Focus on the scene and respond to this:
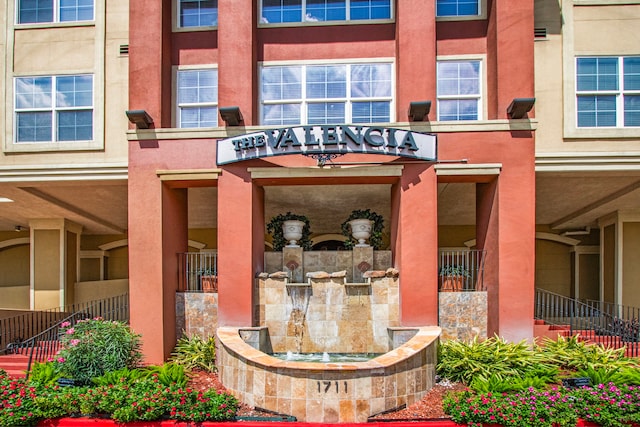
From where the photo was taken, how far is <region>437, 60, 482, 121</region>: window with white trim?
12.3 metres

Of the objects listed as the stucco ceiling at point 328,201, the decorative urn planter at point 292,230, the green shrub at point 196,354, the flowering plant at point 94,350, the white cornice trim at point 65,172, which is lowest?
the green shrub at point 196,354

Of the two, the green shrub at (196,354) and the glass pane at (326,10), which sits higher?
the glass pane at (326,10)

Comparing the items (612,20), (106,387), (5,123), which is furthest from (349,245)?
(5,123)

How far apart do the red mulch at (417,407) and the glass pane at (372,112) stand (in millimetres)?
7331

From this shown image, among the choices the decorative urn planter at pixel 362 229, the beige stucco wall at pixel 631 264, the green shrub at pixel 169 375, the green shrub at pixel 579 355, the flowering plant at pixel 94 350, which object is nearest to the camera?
the green shrub at pixel 169 375

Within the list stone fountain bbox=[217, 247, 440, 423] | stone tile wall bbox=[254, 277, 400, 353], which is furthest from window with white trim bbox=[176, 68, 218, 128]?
stone tile wall bbox=[254, 277, 400, 353]

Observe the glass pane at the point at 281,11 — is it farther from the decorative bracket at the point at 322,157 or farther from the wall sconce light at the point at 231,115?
the decorative bracket at the point at 322,157

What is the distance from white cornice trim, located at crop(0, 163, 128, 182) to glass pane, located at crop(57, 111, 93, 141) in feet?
2.99

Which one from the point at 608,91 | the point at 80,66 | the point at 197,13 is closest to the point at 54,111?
the point at 80,66

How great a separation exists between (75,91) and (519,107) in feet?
42.0

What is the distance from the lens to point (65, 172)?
12742 millimetres

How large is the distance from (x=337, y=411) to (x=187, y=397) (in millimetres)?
2790

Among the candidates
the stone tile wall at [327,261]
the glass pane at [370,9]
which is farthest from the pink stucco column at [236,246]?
the glass pane at [370,9]

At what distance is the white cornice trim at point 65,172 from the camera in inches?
500
